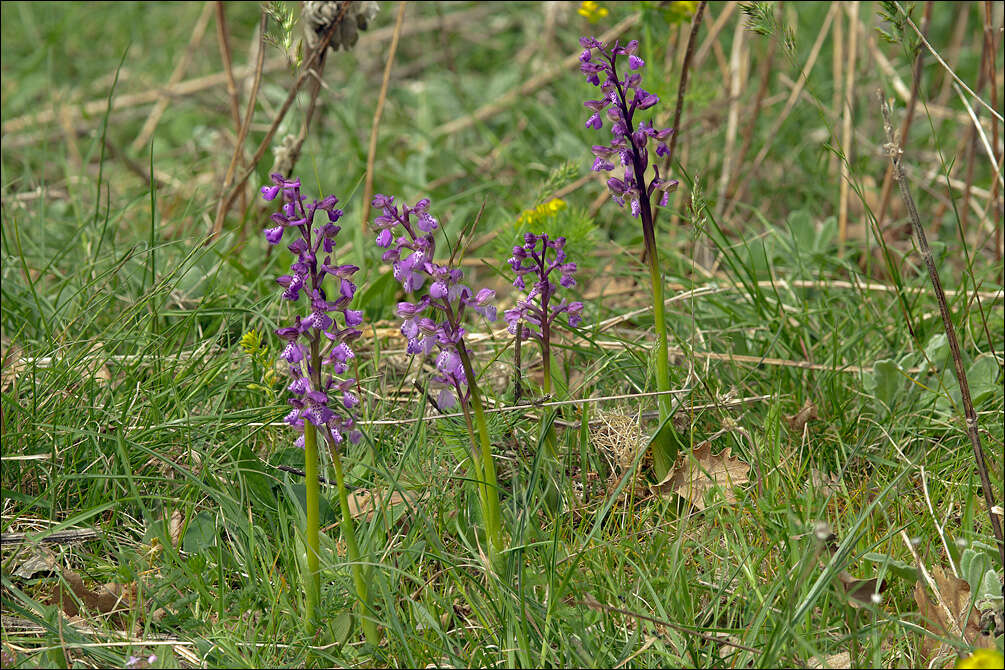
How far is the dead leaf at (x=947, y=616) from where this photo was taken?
6.16ft

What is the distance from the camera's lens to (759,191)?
405 cm

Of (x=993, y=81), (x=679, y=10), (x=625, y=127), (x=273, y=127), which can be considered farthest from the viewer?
(x=679, y=10)

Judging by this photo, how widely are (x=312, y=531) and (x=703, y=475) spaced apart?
3.23 ft

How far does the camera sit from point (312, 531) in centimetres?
187

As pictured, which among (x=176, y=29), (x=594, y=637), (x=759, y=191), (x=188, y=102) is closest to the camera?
(x=594, y=637)

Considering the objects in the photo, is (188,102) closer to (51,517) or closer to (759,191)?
(759,191)

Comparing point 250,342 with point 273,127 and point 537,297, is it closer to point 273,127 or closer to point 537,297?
point 537,297

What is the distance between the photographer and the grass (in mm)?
1899

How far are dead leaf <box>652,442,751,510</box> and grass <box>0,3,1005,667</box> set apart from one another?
0.04m

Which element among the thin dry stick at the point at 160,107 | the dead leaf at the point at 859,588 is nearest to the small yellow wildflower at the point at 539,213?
the dead leaf at the point at 859,588

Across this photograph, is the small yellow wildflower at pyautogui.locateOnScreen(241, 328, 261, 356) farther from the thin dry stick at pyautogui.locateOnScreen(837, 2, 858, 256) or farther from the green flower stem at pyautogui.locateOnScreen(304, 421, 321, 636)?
the thin dry stick at pyautogui.locateOnScreen(837, 2, 858, 256)

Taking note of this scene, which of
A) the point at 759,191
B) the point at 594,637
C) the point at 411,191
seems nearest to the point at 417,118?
the point at 411,191

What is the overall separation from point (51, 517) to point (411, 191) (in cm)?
231

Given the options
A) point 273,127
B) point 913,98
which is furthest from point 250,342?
point 913,98
